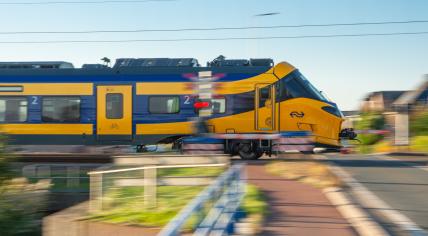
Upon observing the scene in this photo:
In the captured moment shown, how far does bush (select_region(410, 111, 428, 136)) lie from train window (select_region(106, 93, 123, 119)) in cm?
1655

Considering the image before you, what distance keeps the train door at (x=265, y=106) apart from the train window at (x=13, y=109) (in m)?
8.16

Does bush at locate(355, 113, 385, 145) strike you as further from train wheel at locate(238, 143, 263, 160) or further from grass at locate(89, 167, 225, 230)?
grass at locate(89, 167, 225, 230)

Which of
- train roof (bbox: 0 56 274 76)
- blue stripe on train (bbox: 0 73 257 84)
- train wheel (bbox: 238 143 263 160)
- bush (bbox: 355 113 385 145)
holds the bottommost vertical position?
train wheel (bbox: 238 143 263 160)

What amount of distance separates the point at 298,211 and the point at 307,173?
4307mm

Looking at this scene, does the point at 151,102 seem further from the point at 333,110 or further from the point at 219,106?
the point at 333,110

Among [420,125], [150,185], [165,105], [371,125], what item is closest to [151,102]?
[165,105]

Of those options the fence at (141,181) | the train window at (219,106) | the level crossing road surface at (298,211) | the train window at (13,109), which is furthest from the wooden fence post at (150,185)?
the train window at (13,109)

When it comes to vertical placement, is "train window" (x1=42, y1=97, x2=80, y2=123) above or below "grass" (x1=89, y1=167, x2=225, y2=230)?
above

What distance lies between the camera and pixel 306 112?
17.5m

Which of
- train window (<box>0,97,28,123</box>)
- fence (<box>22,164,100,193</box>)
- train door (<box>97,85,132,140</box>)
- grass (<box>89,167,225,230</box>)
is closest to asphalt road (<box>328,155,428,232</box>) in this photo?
grass (<box>89,167,225,230</box>)

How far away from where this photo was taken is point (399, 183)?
12.8 m

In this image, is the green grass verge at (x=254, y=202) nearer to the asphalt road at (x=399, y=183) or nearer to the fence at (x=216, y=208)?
A: the fence at (x=216, y=208)

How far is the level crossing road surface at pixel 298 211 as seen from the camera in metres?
7.43

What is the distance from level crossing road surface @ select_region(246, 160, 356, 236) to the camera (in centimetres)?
743
